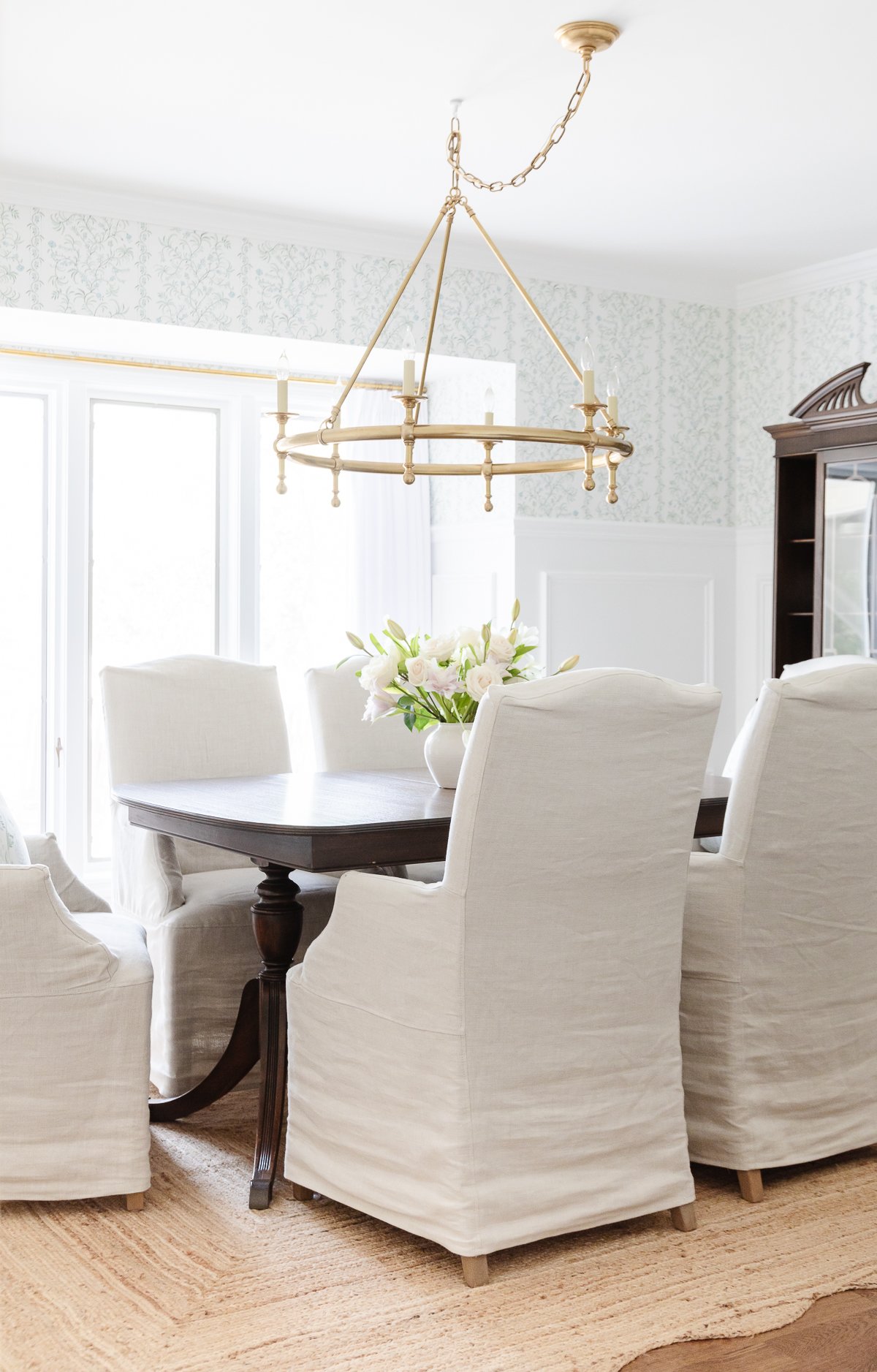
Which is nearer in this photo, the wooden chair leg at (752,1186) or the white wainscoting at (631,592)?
the wooden chair leg at (752,1186)

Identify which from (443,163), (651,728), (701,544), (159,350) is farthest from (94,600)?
(651,728)

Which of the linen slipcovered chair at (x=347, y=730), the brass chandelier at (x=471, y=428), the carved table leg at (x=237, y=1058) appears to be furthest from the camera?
the linen slipcovered chair at (x=347, y=730)

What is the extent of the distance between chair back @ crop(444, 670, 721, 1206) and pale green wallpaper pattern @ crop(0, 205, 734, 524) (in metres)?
2.81

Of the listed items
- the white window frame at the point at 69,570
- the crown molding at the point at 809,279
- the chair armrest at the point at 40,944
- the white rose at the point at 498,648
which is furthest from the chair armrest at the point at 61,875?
the crown molding at the point at 809,279

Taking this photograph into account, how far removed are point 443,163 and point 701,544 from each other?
2.11 metres

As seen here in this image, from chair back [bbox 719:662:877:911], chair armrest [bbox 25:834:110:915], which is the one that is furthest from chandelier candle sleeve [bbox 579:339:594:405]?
chair armrest [bbox 25:834:110:915]

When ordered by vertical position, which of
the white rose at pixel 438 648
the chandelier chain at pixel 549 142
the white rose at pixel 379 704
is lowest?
the white rose at pixel 379 704

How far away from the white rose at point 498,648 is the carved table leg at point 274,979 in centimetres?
72

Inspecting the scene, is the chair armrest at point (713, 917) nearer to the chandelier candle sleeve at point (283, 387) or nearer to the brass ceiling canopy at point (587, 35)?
the chandelier candle sleeve at point (283, 387)

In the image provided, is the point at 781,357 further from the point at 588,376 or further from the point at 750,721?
the point at 750,721

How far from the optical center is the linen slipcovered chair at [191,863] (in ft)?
11.0

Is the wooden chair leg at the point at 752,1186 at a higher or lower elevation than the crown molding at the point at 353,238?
lower

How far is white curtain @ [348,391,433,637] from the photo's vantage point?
5.38 m

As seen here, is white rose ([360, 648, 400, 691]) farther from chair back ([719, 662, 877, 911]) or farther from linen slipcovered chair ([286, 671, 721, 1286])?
chair back ([719, 662, 877, 911])
